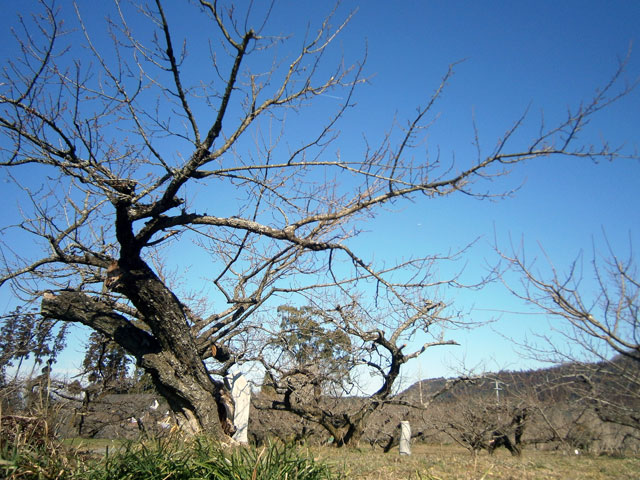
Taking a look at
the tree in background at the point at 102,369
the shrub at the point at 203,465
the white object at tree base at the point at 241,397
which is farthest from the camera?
the white object at tree base at the point at 241,397

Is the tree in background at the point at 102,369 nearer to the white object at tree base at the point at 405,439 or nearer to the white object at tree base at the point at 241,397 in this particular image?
the white object at tree base at the point at 241,397

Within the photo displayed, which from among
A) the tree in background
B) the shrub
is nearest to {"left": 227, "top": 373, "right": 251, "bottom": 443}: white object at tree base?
the tree in background

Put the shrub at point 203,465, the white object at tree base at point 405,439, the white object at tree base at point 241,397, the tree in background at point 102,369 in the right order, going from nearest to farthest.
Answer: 1. the shrub at point 203,465
2. the tree in background at point 102,369
3. the white object at tree base at point 241,397
4. the white object at tree base at point 405,439

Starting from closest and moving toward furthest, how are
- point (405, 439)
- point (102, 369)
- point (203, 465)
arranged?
point (203, 465) → point (102, 369) → point (405, 439)

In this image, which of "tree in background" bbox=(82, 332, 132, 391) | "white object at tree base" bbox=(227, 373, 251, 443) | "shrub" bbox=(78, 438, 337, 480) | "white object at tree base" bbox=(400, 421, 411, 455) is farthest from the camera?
"white object at tree base" bbox=(400, 421, 411, 455)

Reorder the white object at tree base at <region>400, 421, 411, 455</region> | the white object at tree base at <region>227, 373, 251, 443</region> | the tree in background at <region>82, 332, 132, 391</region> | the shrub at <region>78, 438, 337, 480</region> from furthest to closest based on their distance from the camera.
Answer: the white object at tree base at <region>400, 421, 411, 455</region>
the white object at tree base at <region>227, 373, 251, 443</region>
the tree in background at <region>82, 332, 132, 391</region>
the shrub at <region>78, 438, 337, 480</region>

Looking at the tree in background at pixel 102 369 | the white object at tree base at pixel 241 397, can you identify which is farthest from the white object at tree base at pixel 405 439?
the tree in background at pixel 102 369

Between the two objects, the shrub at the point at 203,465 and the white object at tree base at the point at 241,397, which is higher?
the white object at tree base at the point at 241,397

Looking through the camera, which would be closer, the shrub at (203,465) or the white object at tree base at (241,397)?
the shrub at (203,465)

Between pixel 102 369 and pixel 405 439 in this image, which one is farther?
pixel 405 439

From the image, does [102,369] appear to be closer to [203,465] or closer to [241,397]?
[241,397]

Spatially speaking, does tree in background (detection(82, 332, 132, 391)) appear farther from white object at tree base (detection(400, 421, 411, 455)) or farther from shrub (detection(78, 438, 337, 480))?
white object at tree base (detection(400, 421, 411, 455))

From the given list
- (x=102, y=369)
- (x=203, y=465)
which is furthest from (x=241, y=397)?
(x=203, y=465)

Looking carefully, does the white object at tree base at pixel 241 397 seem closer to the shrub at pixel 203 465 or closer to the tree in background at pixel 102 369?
the tree in background at pixel 102 369
